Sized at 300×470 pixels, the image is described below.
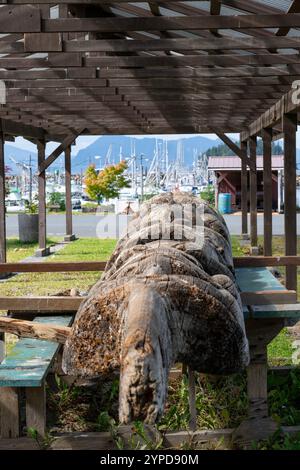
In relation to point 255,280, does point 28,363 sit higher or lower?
lower

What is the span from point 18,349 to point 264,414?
167cm

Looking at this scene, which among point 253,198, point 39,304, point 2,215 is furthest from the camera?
point 253,198

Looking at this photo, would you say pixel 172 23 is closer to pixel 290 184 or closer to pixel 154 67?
pixel 154 67

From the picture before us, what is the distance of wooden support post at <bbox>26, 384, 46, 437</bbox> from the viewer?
432 centimetres

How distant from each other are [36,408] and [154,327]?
1750mm

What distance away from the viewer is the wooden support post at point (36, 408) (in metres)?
4.32

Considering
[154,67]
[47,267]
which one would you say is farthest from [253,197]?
[47,267]

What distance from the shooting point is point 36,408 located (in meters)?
4.35

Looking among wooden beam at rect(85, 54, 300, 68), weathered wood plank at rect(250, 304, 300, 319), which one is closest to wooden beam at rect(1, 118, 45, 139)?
wooden beam at rect(85, 54, 300, 68)

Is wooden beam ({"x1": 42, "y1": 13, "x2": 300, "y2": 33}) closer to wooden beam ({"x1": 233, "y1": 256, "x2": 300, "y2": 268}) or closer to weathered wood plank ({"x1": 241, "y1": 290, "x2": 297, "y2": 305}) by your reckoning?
wooden beam ({"x1": 233, "y1": 256, "x2": 300, "y2": 268})

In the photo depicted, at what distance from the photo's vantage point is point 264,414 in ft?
15.7

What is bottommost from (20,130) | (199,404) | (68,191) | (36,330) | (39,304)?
(199,404)
